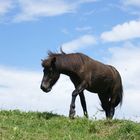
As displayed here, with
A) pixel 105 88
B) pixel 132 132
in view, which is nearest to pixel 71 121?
pixel 132 132

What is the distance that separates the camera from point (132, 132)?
13.8 metres

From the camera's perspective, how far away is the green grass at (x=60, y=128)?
1350cm

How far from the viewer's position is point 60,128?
1460 centimetres

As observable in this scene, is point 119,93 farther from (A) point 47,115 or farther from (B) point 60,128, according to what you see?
(B) point 60,128

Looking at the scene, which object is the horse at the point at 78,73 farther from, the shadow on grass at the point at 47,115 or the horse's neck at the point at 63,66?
the shadow on grass at the point at 47,115

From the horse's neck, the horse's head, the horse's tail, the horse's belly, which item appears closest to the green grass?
the horse's head

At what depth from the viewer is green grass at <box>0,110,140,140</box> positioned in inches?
531

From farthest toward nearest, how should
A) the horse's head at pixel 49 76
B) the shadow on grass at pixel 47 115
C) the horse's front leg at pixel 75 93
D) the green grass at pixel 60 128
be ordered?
the horse's head at pixel 49 76 → the horse's front leg at pixel 75 93 → the shadow on grass at pixel 47 115 → the green grass at pixel 60 128

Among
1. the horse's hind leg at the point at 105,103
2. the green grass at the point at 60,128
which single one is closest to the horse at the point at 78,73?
the horse's hind leg at the point at 105,103

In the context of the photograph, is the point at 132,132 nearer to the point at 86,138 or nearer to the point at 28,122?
the point at 86,138

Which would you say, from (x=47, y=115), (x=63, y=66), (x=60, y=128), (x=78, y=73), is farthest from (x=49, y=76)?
(x=60, y=128)

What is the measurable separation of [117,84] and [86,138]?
17.5 feet

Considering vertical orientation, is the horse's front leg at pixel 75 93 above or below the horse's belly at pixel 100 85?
below

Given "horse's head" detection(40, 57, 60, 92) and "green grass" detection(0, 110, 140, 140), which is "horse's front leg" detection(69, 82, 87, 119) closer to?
"green grass" detection(0, 110, 140, 140)
